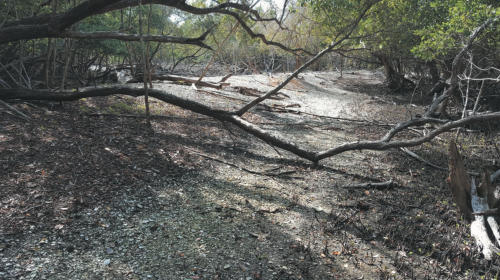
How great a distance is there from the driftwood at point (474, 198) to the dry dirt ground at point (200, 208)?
0.21m

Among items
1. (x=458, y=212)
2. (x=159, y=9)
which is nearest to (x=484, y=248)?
(x=458, y=212)

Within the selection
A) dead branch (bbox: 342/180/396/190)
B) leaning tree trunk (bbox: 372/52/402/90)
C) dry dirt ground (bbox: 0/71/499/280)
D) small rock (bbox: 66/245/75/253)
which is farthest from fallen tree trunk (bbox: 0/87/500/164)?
leaning tree trunk (bbox: 372/52/402/90)

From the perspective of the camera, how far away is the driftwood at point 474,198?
4.09m

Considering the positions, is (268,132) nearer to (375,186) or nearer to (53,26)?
(375,186)

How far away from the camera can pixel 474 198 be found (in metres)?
4.55

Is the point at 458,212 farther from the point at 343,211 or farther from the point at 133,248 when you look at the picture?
the point at 133,248

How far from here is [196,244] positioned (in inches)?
138

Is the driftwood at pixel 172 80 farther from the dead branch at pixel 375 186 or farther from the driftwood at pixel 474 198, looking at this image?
the driftwood at pixel 474 198

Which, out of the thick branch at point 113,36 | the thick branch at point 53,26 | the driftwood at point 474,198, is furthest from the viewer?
the thick branch at point 113,36

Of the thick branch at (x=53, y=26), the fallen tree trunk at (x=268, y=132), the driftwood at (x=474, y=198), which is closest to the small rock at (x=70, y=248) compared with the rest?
the fallen tree trunk at (x=268, y=132)

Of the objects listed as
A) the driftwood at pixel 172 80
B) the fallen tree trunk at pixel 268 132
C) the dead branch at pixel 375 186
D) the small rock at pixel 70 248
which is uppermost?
the driftwood at pixel 172 80

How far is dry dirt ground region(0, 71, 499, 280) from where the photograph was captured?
3.19 m

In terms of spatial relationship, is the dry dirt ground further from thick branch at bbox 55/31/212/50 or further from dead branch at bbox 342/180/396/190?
thick branch at bbox 55/31/212/50

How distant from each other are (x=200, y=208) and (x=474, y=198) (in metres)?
3.85
